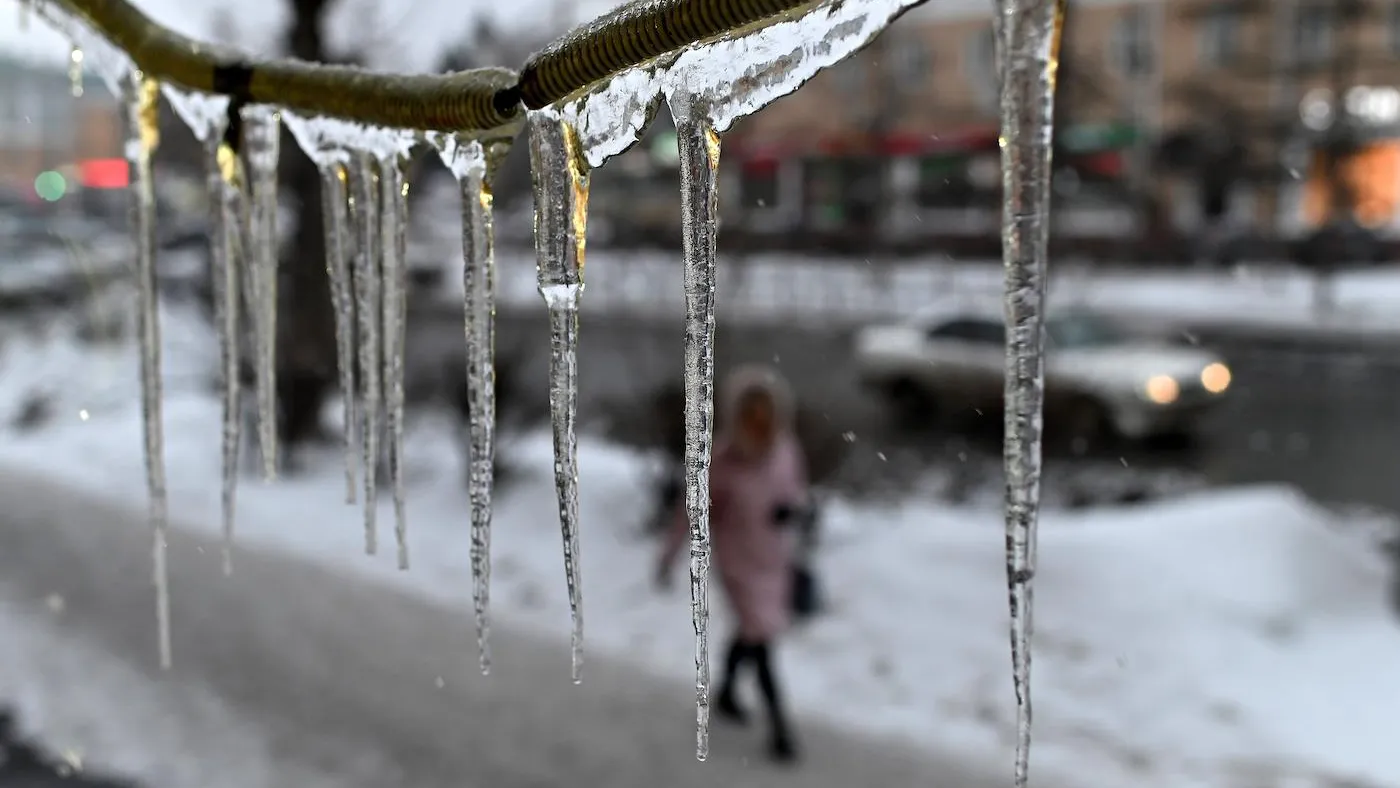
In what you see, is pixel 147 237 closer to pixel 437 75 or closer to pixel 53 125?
pixel 437 75

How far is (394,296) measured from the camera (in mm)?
2092

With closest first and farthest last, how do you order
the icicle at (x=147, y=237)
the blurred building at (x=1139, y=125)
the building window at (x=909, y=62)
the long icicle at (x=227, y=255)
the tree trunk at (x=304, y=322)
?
the long icicle at (x=227, y=255)
the icicle at (x=147, y=237)
the tree trunk at (x=304, y=322)
the blurred building at (x=1139, y=125)
the building window at (x=909, y=62)

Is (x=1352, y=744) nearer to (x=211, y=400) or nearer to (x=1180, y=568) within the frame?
(x=1180, y=568)

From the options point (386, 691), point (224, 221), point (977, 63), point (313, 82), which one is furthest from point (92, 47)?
point (977, 63)

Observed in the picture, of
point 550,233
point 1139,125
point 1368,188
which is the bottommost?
point 550,233

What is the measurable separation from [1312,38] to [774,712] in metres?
28.7

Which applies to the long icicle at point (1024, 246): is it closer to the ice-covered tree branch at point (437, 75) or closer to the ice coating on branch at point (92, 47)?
the ice-covered tree branch at point (437, 75)

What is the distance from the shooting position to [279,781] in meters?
4.29

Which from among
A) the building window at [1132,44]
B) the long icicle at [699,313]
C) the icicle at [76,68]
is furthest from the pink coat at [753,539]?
the building window at [1132,44]

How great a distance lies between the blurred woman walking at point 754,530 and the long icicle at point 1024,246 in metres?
3.28

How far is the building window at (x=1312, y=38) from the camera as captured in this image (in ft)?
79.9

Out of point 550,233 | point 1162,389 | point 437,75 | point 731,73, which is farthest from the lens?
point 1162,389

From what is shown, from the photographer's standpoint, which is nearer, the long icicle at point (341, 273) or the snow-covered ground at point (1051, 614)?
the long icicle at point (341, 273)

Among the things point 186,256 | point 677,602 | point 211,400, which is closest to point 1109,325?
point 677,602
